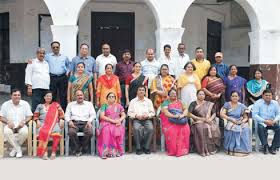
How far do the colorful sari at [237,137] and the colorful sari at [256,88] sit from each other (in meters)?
0.73

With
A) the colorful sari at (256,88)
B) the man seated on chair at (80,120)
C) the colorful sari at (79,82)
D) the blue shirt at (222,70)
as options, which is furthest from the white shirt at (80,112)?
the colorful sari at (256,88)

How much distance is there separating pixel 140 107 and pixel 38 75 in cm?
171

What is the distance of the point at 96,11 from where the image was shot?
11070 mm

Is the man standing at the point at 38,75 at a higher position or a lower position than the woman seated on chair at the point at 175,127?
higher

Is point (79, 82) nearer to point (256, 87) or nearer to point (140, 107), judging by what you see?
point (140, 107)

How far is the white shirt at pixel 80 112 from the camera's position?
6.63 m

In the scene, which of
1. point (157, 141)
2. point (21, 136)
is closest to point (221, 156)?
point (157, 141)

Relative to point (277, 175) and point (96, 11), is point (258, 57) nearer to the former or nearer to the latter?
→ point (277, 175)

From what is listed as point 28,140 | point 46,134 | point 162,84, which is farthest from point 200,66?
point 28,140

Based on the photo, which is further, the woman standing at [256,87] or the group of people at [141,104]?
the woman standing at [256,87]

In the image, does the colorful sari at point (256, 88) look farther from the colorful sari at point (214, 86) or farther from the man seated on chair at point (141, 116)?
the man seated on chair at point (141, 116)

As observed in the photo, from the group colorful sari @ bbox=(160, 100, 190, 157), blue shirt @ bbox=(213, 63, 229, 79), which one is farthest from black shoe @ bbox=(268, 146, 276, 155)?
blue shirt @ bbox=(213, 63, 229, 79)

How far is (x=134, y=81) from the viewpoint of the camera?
707cm

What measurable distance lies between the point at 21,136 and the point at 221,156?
3028 millimetres
